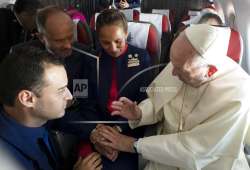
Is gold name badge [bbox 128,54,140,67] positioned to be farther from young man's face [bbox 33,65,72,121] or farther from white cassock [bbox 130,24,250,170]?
young man's face [bbox 33,65,72,121]

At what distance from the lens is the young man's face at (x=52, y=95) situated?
4.12 ft

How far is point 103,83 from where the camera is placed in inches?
68.4

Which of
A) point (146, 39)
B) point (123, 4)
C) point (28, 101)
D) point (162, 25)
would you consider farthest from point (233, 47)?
point (123, 4)

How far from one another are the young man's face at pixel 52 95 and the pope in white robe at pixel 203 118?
345mm

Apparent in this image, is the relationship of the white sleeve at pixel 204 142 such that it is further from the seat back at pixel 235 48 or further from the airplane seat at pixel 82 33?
the airplane seat at pixel 82 33

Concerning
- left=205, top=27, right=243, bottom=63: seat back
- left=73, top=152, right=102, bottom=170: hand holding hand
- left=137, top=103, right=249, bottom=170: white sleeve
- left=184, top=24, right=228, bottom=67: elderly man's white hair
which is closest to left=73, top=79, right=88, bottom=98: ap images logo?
left=73, top=152, right=102, bottom=170: hand holding hand

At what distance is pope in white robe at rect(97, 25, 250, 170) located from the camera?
52.1 inches

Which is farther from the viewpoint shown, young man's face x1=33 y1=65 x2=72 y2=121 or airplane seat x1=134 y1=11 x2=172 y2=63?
airplane seat x1=134 y1=11 x2=172 y2=63

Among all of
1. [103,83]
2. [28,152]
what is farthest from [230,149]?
[28,152]

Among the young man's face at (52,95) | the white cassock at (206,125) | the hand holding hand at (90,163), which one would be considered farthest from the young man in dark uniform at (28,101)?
the white cassock at (206,125)

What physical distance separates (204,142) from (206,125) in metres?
0.07

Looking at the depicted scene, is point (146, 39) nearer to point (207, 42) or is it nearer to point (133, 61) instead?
point (133, 61)

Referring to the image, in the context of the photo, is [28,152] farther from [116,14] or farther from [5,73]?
[116,14]

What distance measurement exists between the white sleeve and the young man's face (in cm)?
44
